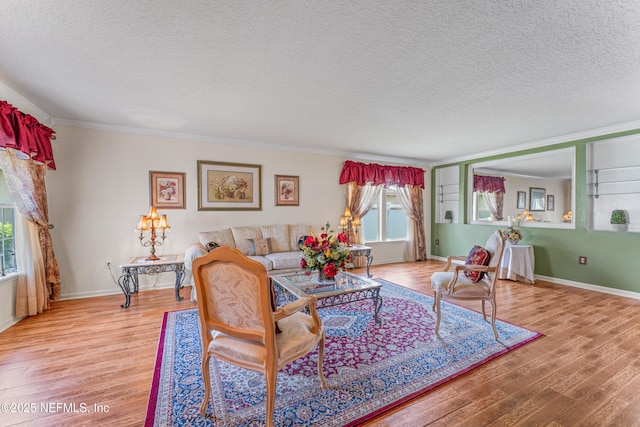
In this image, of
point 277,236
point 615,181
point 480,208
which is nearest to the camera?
point 615,181

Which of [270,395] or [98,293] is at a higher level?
[270,395]

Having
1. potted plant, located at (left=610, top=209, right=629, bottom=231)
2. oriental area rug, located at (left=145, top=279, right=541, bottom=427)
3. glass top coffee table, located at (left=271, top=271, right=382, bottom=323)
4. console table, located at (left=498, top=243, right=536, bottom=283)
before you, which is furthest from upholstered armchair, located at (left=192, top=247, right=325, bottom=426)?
potted plant, located at (left=610, top=209, right=629, bottom=231)

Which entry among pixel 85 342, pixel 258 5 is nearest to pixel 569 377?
pixel 258 5

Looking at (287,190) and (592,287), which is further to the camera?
(287,190)

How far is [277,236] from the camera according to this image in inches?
195

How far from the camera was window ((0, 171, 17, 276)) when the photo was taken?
10.0 ft

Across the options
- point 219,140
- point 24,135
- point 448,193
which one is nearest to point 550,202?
point 448,193

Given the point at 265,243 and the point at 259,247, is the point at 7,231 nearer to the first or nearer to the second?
the point at 259,247

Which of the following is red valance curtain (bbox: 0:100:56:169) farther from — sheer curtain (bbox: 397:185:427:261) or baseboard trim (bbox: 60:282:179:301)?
sheer curtain (bbox: 397:185:427:261)

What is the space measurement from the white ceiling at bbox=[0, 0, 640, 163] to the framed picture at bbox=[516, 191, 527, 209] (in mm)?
1652

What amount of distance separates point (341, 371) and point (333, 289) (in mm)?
854

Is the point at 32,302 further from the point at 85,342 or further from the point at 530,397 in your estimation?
the point at 530,397

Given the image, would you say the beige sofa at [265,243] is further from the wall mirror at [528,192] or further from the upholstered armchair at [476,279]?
the wall mirror at [528,192]

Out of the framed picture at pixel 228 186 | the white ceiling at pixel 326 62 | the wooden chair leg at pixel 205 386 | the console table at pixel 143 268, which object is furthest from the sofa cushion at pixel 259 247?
the wooden chair leg at pixel 205 386
